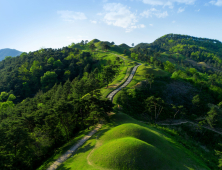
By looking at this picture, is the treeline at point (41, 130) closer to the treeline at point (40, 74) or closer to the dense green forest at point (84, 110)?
the dense green forest at point (84, 110)

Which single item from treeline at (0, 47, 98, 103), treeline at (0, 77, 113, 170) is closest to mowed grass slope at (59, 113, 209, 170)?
treeline at (0, 77, 113, 170)

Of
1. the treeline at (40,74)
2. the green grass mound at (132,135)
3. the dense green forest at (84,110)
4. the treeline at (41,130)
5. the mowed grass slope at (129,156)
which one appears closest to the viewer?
the mowed grass slope at (129,156)

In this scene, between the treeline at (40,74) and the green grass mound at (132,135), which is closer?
the green grass mound at (132,135)

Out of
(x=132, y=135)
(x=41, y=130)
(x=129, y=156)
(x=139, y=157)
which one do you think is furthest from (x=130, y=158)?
(x=41, y=130)

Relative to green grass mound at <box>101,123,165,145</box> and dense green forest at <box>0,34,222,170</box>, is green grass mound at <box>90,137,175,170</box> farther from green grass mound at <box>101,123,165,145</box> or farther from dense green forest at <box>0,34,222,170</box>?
dense green forest at <box>0,34,222,170</box>

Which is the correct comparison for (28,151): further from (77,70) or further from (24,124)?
(77,70)

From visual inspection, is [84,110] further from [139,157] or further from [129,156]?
[139,157]

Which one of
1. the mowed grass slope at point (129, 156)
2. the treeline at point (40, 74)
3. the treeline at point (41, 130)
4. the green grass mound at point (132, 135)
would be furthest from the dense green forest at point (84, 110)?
the mowed grass slope at point (129, 156)

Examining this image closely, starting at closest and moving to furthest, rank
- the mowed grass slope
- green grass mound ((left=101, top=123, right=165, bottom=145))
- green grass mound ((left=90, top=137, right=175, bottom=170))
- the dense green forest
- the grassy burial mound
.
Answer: green grass mound ((left=90, top=137, right=175, bottom=170)) < the grassy burial mound < the mowed grass slope < the dense green forest < green grass mound ((left=101, top=123, right=165, bottom=145))

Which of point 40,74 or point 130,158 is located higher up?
point 40,74
